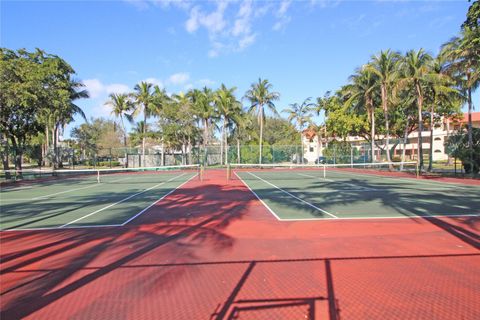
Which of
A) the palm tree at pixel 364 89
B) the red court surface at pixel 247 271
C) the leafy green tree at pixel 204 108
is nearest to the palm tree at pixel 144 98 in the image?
the leafy green tree at pixel 204 108

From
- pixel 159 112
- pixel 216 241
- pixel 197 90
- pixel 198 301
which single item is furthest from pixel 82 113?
pixel 198 301

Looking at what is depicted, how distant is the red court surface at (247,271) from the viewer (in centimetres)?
486

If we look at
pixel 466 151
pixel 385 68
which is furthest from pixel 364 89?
pixel 466 151

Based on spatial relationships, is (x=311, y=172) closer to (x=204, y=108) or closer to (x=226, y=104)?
(x=226, y=104)

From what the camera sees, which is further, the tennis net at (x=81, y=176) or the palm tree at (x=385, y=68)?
the palm tree at (x=385, y=68)

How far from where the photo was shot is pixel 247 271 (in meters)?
6.30

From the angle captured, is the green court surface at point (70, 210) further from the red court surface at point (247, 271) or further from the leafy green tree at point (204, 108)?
the leafy green tree at point (204, 108)

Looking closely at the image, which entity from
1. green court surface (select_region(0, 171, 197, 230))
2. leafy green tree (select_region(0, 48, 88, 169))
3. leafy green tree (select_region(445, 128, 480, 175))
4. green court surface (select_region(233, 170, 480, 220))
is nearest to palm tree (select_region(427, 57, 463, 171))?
leafy green tree (select_region(445, 128, 480, 175))

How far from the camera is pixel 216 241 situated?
846 centimetres

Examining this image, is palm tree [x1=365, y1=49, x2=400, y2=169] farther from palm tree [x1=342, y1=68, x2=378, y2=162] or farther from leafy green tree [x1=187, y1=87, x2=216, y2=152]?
leafy green tree [x1=187, y1=87, x2=216, y2=152]

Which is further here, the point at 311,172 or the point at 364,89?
the point at 364,89

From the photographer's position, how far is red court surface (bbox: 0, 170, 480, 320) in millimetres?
4863

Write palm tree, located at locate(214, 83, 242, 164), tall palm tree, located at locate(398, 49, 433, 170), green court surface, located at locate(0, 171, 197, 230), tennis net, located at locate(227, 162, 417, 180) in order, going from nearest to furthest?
1. green court surface, located at locate(0, 171, 197, 230)
2. tennis net, located at locate(227, 162, 417, 180)
3. tall palm tree, located at locate(398, 49, 433, 170)
4. palm tree, located at locate(214, 83, 242, 164)

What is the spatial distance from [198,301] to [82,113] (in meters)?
41.3
